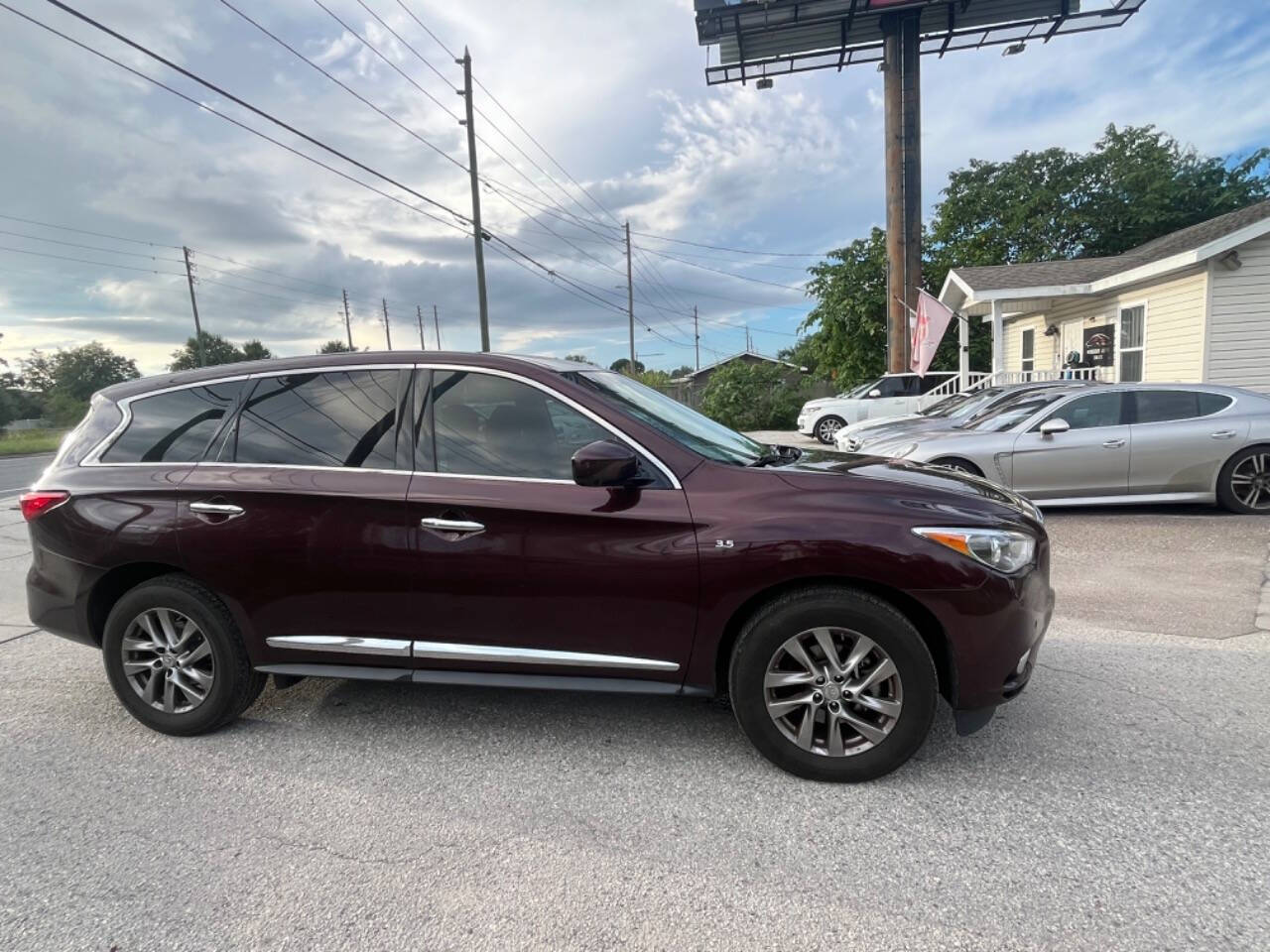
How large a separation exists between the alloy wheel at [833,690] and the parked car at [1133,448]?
16.4 ft

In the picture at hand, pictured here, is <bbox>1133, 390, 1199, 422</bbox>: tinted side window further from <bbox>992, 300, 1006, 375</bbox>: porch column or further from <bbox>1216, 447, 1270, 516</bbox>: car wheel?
<bbox>992, 300, 1006, 375</bbox>: porch column

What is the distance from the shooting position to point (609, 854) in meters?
2.45

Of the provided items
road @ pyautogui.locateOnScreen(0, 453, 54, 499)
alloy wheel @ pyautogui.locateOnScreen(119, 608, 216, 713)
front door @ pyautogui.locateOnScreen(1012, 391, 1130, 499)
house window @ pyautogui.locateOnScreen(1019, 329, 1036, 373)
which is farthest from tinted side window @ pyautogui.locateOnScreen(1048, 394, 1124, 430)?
road @ pyautogui.locateOnScreen(0, 453, 54, 499)

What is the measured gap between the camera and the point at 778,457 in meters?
3.52

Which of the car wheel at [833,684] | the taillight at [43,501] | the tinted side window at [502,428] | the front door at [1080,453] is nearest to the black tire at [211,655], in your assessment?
the taillight at [43,501]

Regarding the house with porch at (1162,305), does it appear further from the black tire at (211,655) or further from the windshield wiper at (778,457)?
the black tire at (211,655)

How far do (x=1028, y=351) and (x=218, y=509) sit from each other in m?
22.0

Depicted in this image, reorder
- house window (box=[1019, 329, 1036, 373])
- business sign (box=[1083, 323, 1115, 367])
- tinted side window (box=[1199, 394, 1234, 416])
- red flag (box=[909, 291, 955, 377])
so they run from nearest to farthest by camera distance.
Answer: tinted side window (box=[1199, 394, 1234, 416]) < business sign (box=[1083, 323, 1115, 367]) < red flag (box=[909, 291, 955, 377]) < house window (box=[1019, 329, 1036, 373])

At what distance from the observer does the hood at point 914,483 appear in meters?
2.86

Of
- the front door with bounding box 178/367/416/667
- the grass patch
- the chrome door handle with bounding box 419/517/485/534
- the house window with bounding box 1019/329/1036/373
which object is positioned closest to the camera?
the chrome door handle with bounding box 419/517/485/534

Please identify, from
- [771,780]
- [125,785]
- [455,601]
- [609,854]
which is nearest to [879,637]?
[771,780]

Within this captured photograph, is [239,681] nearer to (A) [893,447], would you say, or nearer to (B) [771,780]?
(B) [771,780]

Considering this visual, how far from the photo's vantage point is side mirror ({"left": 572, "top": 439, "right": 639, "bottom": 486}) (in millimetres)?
2725

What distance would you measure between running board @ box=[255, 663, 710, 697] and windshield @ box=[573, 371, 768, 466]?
96cm
